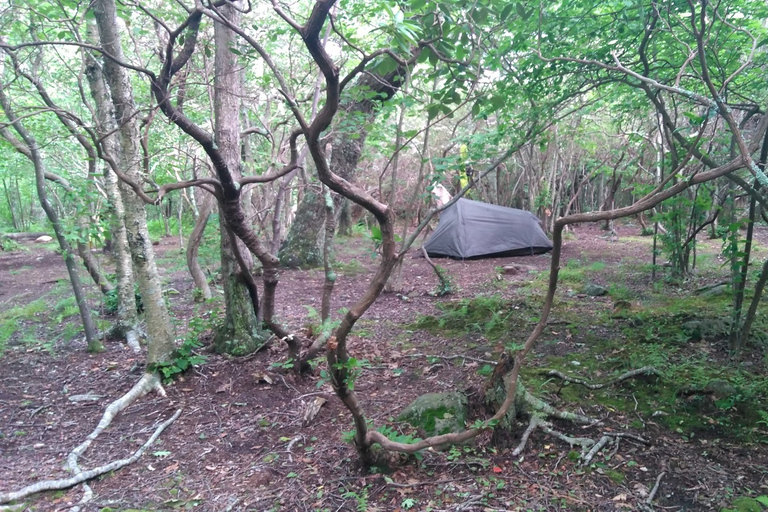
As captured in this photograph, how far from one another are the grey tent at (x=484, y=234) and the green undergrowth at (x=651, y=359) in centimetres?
568

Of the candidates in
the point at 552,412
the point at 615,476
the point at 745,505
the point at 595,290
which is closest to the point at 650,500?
the point at 615,476

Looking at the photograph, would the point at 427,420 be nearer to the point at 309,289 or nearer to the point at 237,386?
the point at 237,386

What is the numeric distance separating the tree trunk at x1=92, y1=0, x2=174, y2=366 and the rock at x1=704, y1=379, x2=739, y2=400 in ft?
14.2

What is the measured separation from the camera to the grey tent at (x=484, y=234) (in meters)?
11.8

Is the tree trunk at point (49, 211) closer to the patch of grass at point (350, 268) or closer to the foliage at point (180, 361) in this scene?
the foliage at point (180, 361)

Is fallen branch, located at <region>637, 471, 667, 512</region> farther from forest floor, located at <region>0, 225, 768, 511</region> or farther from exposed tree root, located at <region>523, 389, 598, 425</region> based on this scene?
exposed tree root, located at <region>523, 389, 598, 425</region>

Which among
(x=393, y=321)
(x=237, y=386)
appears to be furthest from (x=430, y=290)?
(x=237, y=386)

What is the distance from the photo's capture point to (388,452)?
2.87m

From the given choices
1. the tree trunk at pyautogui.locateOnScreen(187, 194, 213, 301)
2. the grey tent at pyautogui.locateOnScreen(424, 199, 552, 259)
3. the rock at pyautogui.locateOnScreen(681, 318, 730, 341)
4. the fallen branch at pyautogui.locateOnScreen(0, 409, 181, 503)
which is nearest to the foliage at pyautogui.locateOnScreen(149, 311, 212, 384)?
the fallen branch at pyautogui.locateOnScreen(0, 409, 181, 503)

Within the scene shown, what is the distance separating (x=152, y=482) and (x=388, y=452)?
60.4 inches

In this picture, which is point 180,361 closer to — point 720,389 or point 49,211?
point 49,211

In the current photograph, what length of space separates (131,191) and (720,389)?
4.83m

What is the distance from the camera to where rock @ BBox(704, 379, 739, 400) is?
3.22m

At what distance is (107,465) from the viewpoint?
3145 mm
